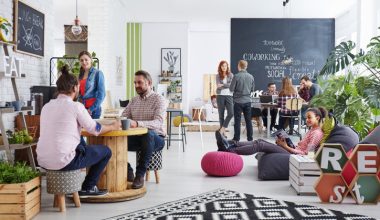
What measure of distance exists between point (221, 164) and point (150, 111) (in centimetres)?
119

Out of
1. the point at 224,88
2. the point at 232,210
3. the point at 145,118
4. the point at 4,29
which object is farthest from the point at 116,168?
the point at 224,88

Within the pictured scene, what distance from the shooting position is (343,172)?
A: 446cm

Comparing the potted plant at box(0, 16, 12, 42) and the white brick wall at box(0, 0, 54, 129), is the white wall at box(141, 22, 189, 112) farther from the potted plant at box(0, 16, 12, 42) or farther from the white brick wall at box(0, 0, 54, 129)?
the potted plant at box(0, 16, 12, 42)

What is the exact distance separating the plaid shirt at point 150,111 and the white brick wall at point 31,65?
4.72 ft

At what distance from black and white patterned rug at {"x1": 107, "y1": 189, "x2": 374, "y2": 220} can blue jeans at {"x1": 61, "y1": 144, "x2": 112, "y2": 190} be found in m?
0.54

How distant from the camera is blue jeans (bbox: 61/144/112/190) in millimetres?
3994

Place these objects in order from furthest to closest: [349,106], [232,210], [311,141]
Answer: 1. [349,106]
2. [311,141]
3. [232,210]

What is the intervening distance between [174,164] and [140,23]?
370 inches

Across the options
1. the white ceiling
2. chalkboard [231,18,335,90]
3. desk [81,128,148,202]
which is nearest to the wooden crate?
desk [81,128,148,202]

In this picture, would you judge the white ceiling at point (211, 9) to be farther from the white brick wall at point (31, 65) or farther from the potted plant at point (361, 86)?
the potted plant at point (361, 86)

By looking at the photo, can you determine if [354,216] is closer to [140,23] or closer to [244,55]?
[244,55]

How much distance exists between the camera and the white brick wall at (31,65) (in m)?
5.55

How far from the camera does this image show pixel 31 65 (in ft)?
21.0

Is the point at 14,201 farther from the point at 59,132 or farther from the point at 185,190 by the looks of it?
the point at 185,190
